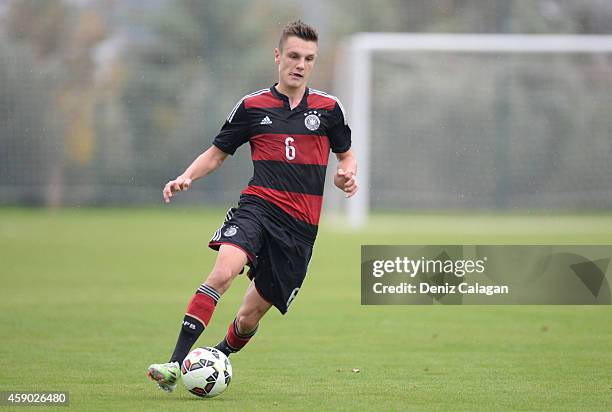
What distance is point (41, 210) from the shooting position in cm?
2945

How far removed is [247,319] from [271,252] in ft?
1.92

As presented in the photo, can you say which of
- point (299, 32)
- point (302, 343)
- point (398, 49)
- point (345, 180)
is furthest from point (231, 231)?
A: point (398, 49)

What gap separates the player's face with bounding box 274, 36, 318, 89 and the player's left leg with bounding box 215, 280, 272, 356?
1456 millimetres

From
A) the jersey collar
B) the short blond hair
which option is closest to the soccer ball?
the jersey collar

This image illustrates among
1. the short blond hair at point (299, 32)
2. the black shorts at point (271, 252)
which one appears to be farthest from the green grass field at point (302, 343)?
the short blond hair at point (299, 32)

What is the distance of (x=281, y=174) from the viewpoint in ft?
24.2

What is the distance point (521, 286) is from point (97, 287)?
564 cm

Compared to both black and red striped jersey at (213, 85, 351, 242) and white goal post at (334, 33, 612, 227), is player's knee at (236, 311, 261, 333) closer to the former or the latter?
black and red striped jersey at (213, 85, 351, 242)

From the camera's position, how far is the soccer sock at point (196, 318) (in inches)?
271

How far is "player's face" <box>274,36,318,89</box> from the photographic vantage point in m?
7.39

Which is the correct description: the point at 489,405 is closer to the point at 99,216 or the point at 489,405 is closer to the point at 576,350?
the point at 576,350

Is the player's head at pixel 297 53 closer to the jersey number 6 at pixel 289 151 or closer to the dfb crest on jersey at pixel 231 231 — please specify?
the jersey number 6 at pixel 289 151

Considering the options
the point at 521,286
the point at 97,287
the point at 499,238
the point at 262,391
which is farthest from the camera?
the point at 499,238

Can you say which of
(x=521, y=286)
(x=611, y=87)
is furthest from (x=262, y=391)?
(x=611, y=87)
